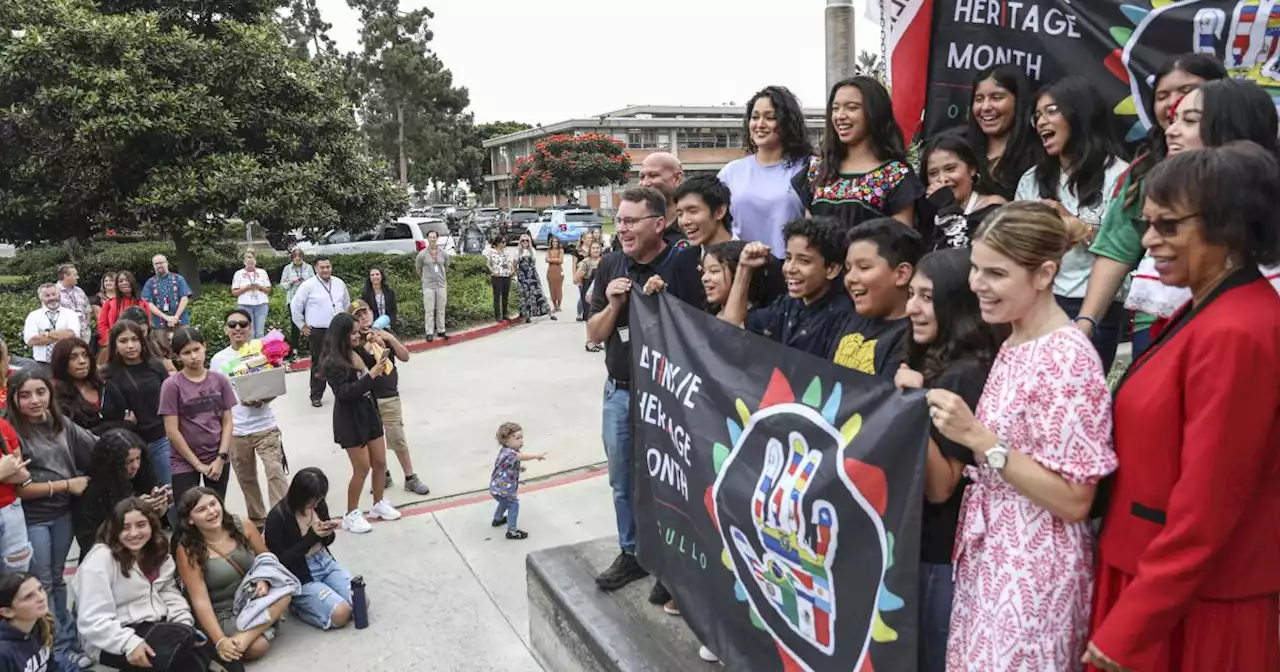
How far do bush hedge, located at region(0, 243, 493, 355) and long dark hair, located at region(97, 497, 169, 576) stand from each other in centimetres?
794

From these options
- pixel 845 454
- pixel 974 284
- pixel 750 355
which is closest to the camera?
pixel 974 284

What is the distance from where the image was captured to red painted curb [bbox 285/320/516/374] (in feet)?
36.8

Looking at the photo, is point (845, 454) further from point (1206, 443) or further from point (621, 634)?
point (621, 634)

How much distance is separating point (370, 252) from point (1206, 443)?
708 inches

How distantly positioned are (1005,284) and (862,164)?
5.95 ft

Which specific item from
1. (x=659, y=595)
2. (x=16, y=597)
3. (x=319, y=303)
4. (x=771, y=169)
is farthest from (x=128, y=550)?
(x=319, y=303)

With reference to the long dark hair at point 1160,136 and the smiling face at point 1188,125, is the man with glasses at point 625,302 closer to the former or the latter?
the long dark hair at point 1160,136

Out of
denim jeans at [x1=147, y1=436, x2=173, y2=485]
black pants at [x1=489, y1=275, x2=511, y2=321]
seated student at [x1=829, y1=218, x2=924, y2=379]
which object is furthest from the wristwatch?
black pants at [x1=489, y1=275, x2=511, y2=321]

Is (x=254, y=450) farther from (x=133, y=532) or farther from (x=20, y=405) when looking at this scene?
(x=133, y=532)

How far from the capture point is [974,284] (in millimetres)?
2020

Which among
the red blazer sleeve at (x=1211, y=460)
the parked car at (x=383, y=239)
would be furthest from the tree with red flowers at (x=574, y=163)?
the red blazer sleeve at (x=1211, y=460)

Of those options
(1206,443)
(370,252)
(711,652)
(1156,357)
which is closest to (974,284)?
(1156,357)

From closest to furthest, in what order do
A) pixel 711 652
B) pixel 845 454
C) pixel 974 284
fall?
pixel 974 284 < pixel 845 454 < pixel 711 652

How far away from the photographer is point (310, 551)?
4.80 metres
